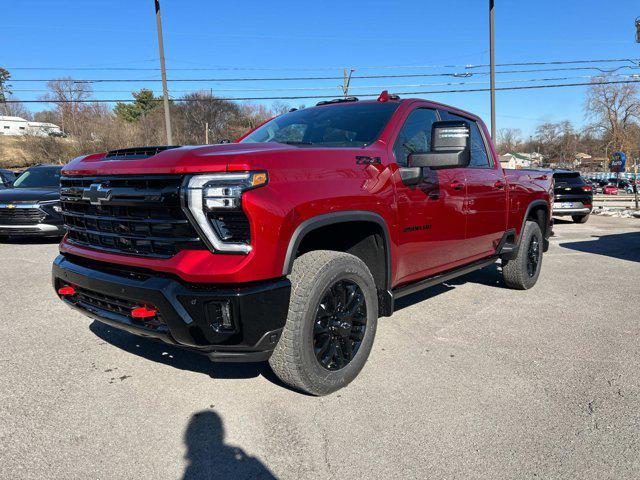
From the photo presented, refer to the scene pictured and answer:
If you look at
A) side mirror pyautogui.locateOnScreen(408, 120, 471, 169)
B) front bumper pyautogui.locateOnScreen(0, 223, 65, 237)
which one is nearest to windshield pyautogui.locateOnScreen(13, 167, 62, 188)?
front bumper pyautogui.locateOnScreen(0, 223, 65, 237)


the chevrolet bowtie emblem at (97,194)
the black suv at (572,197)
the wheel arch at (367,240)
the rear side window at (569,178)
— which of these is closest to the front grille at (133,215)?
the chevrolet bowtie emblem at (97,194)

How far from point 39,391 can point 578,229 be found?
43.2 feet

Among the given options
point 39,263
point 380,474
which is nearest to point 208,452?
point 380,474

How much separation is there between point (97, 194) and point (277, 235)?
1195mm

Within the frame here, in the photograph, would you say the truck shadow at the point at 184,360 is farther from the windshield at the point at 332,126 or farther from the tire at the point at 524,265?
the tire at the point at 524,265

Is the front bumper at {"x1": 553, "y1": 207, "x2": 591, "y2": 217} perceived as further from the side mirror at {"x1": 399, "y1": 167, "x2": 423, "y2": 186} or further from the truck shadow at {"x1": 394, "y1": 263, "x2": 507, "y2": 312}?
the side mirror at {"x1": 399, "y1": 167, "x2": 423, "y2": 186}

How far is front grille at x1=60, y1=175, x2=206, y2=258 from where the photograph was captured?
7.96ft

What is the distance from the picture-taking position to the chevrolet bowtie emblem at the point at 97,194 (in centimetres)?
272

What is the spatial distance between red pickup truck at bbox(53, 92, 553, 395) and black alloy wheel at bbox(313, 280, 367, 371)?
0.03 feet

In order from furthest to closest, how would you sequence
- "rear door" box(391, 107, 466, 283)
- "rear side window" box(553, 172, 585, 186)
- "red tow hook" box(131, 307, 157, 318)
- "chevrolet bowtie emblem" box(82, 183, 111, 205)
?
"rear side window" box(553, 172, 585, 186)
"rear door" box(391, 107, 466, 283)
"chevrolet bowtie emblem" box(82, 183, 111, 205)
"red tow hook" box(131, 307, 157, 318)

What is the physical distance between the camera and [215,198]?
7.57 feet

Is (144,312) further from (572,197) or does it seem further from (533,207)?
(572,197)

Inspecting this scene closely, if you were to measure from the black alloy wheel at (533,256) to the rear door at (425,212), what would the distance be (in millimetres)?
1950

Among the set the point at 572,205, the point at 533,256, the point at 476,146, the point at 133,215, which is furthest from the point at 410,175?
the point at 572,205
